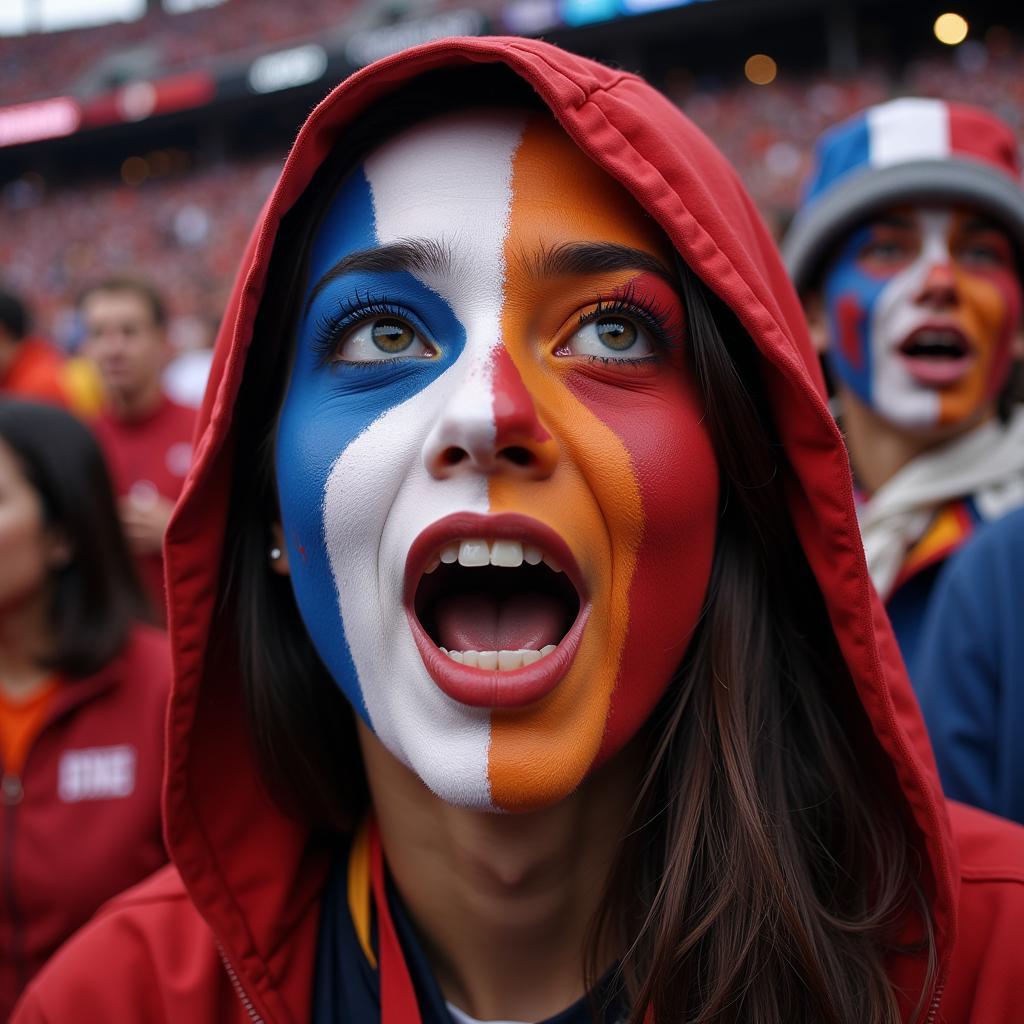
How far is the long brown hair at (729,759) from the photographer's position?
4.53 feet

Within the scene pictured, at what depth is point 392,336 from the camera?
1467 mm

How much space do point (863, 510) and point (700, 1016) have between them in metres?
1.73

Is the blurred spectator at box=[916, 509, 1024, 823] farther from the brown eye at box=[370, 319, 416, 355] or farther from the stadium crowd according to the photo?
the stadium crowd

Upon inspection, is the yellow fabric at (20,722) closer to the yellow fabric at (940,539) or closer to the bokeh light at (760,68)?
the yellow fabric at (940,539)

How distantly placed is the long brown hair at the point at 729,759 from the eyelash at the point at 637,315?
43 millimetres

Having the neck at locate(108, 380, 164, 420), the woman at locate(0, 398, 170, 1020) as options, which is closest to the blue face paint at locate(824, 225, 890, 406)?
the woman at locate(0, 398, 170, 1020)

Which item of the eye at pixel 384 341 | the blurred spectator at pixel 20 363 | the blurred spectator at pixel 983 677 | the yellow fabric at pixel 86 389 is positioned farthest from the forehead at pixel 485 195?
the yellow fabric at pixel 86 389

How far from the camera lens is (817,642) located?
161 centimetres

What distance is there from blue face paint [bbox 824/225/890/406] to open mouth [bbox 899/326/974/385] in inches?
4.2

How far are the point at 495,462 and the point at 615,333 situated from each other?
0.28 metres

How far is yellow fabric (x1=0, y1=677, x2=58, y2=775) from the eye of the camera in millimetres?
2482

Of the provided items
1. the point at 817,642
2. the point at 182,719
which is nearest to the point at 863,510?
the point at 817,642

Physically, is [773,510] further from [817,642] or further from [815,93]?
[815,93]

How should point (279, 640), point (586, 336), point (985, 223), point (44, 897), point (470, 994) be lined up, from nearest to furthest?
point (586, 336) → point (470, 994) → point (279, 640) → point (44, 897) → point (985, 223)
